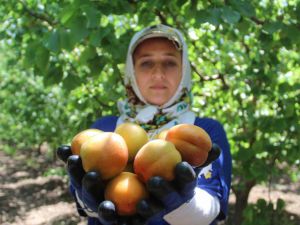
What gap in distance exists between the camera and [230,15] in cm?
202

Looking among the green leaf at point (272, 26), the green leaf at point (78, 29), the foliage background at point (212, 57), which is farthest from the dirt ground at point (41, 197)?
the green leaf at point (78, 29)

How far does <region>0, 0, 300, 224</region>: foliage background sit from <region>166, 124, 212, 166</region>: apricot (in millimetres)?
838

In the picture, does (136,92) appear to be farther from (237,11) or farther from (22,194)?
(22,194)

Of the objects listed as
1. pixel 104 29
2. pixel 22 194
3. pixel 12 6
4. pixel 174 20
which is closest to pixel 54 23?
pixel 12 6

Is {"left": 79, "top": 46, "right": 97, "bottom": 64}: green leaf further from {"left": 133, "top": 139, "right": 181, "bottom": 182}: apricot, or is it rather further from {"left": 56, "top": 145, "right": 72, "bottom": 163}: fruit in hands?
{"left": 133, "top": 139, "right": 181, "bottom": 182}: apricot

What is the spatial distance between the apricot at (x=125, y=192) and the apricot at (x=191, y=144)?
17 cm

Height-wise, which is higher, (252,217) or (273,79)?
(273,79)

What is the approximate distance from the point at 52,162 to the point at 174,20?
21.1 feet

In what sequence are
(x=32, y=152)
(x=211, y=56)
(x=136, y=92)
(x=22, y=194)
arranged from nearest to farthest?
(x=136, y=92), (x=211, y=56), (x=22, y=194), (x=32, y=152)

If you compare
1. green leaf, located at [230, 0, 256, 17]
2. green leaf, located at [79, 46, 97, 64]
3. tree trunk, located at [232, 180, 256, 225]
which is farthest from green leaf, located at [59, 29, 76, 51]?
tree trunk, located at [232, 180, 256, 225]

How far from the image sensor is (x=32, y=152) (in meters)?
10.8

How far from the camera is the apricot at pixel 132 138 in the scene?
1351 mm

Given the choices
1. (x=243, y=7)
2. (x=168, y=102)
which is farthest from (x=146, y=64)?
(x=243, y=7)

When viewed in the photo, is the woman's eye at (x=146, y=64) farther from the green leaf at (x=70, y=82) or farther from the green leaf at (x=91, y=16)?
the green leaf at (x=70, y=82)
